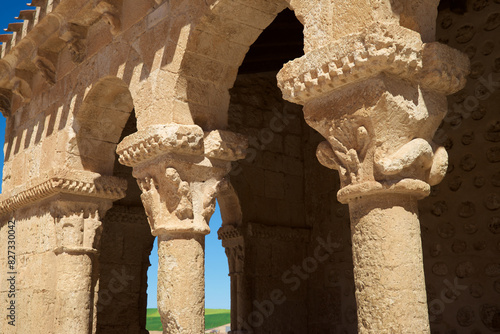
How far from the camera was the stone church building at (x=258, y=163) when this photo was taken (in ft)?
9.25

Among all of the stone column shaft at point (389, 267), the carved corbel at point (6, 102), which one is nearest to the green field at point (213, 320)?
the carved corbel at point (6, 102)

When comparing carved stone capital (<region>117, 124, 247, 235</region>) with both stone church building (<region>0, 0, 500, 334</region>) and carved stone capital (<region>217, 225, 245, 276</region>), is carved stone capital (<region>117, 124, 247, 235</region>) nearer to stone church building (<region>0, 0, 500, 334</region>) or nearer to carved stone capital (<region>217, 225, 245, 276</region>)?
stone church building (<region>0, 0, 500, 334</region>)

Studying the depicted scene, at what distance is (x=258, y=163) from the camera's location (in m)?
7.76

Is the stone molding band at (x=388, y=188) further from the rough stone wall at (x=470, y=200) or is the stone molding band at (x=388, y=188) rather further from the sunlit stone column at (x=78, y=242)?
the sunlit stone column at (x=78, y=242)

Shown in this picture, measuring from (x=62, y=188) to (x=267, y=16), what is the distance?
97.5 inches

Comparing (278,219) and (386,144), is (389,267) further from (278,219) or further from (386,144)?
(278,219)

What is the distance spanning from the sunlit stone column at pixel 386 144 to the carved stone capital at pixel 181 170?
1295mm

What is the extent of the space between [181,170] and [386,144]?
1.69 metres

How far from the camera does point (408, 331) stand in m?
2.64

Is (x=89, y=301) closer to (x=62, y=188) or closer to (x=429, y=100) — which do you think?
(x=62, y=188)

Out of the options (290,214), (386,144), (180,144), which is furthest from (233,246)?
(386,144)

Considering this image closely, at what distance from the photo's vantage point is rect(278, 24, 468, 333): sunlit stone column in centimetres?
270

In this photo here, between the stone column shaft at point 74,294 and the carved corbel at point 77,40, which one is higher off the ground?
the carved corbel at point 77,40

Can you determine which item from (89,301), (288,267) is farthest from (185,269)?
(288,267)
